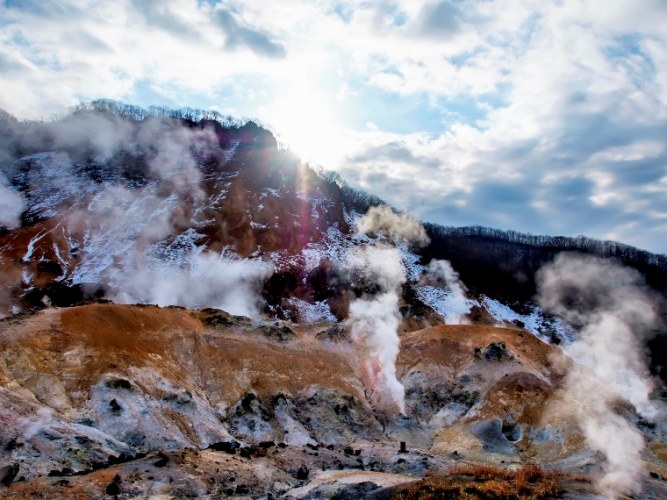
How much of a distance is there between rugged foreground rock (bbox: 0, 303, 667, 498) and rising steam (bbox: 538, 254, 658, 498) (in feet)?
3.66

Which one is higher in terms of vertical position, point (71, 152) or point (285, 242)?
point (71, 152)

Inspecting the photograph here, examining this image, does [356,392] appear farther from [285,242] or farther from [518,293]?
[518,293]

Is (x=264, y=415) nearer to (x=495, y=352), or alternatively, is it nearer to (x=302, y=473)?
(x=302, y=473)

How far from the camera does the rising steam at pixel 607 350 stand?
1152 inches

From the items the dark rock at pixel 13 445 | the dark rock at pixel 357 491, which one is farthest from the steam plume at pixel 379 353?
the dark rock at pixel 13 445

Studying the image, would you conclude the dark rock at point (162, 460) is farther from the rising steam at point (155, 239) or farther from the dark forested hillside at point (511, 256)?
the dark forested hillside at point (511, 256)

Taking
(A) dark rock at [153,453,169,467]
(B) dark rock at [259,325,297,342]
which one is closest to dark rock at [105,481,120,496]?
(A) dark rock at [153,453,169,467]

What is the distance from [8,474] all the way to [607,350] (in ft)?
277

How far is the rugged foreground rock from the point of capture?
18.1 metres

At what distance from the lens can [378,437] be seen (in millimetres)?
33531

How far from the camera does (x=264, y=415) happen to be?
32875mm

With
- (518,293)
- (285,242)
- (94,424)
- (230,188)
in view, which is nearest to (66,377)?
(94,424)

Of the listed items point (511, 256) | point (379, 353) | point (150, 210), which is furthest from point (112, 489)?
point (511, 256)

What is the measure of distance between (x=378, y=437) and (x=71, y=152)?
410 ft
